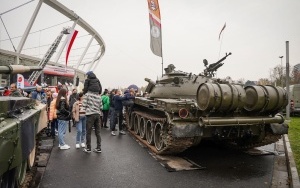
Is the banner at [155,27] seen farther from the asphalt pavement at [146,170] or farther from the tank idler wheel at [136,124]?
the asphalt pavement at [146,170]

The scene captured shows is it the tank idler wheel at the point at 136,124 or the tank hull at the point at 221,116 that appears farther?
the tank idler wheel at the point at 136,124

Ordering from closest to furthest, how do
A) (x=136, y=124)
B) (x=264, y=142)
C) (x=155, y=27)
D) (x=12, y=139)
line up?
(x=12, y=139) → (x=264, y=142) → (x=136, y=124) → (x=155, y=27)

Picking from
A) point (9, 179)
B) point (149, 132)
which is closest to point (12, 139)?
point (9, 179)

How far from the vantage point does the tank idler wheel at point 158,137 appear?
778cm

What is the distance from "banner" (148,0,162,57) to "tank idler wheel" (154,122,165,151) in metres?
6.21

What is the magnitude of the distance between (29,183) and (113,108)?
6673 mm

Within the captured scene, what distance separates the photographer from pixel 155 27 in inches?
579

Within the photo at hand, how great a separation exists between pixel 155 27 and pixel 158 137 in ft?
25.0

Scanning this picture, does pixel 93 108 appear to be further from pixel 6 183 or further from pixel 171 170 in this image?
pixel 6 183

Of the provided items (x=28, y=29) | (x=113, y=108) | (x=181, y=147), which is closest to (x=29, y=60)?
(x=28, y=29)

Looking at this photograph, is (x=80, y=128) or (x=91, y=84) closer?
(x=91, y=84)

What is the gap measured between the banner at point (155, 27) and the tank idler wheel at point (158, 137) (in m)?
6.21

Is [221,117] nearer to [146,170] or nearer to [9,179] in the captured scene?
[146,170]

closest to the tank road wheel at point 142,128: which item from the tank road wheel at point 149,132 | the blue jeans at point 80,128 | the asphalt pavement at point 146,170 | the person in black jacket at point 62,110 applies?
the tank road wheel at point 149,132
